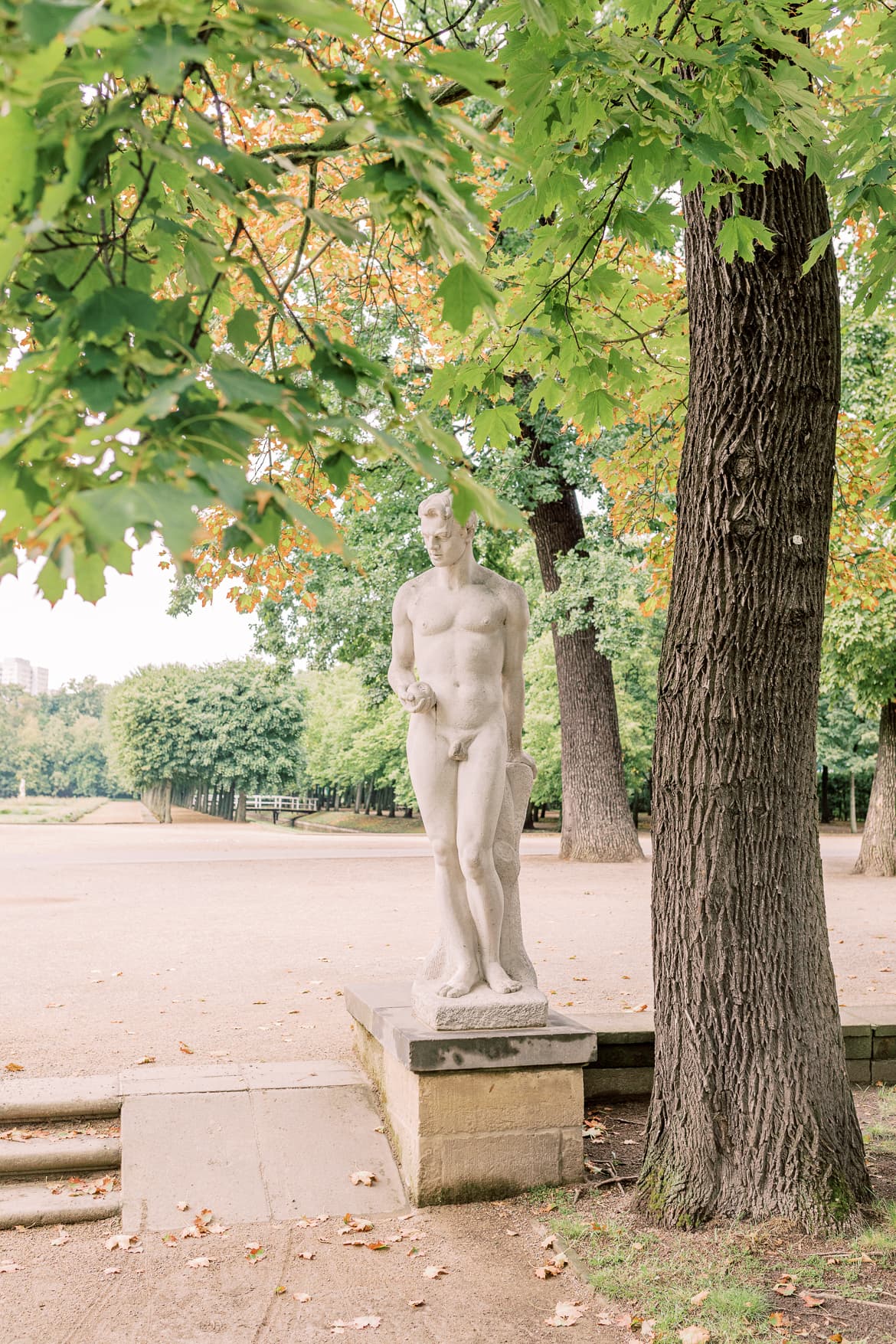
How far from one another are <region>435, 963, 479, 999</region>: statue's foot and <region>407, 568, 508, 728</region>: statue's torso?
1130 millimetres

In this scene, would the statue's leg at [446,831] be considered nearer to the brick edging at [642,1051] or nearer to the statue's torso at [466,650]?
the statue's torso at [466,650]

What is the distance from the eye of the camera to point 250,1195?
4.86m

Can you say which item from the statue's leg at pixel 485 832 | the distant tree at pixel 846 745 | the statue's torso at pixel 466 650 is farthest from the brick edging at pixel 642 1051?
the distant tree at pixel 846 745

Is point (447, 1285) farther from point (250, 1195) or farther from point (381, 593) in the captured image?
point (381, 593)

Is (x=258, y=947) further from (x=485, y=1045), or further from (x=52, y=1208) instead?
(x=485, y=1045)

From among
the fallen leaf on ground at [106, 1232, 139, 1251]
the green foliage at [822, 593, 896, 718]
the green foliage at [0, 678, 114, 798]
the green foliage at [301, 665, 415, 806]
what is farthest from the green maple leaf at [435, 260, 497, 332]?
the green foliage at [0, 678, 114, 798]

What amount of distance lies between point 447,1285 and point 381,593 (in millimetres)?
14137

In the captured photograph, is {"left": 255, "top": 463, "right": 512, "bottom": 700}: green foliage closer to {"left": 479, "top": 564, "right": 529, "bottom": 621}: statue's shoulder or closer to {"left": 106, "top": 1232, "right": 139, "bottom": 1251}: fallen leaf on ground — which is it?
{"left": 479, "top": 564, "right": 529, "bottom": 621}: statue's shoulder

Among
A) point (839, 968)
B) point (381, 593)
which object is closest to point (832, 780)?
point (381, 593)

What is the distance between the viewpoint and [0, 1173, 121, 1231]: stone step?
471cm

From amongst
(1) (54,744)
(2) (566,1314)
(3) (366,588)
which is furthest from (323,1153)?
(1) (54,744)

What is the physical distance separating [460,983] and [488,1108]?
0.55 metres

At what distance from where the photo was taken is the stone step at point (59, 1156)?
16.6 ft

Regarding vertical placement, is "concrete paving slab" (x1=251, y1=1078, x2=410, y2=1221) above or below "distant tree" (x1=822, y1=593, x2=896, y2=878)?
below
